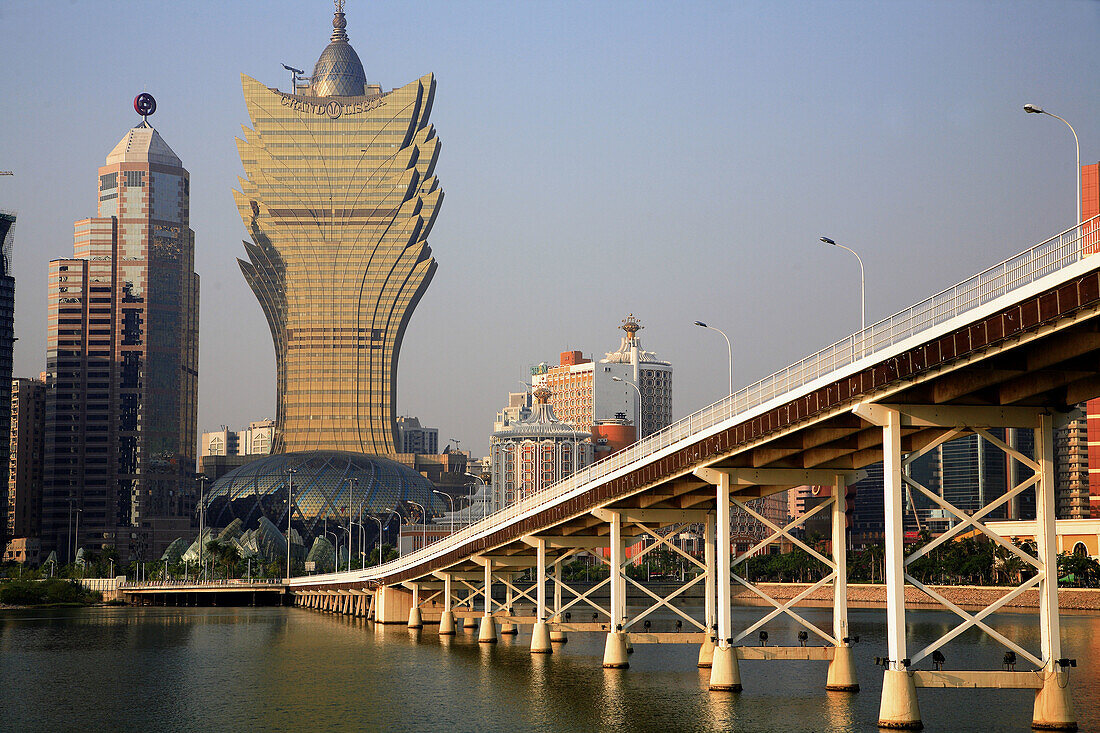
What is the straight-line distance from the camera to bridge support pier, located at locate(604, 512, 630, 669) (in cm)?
7819

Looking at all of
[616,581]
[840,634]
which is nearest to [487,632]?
[616,581]

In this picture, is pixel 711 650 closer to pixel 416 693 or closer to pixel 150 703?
pixel 416 693

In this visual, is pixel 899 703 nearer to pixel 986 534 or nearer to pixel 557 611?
pixel 986 534

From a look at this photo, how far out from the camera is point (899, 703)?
4928 cm

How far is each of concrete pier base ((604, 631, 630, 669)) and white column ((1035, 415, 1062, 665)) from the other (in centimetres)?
3476

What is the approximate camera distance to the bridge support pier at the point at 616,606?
257 feet

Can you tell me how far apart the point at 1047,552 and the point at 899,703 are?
7.31 metres

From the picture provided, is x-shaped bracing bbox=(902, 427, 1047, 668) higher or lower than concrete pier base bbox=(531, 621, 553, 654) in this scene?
higher

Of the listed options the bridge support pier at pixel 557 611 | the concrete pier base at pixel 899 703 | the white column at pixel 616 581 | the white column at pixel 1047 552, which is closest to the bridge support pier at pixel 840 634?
the concrete pier base at pixel 899 703

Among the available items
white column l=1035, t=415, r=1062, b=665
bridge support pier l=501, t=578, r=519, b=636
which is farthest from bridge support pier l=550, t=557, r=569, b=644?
white column l=1035, t=415, r=1062, b=665

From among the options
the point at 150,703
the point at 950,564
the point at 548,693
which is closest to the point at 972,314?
the point at 548,693

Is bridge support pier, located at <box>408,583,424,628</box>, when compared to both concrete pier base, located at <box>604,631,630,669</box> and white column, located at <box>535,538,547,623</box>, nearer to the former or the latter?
white column, located at <box>535,538,547,623</box>

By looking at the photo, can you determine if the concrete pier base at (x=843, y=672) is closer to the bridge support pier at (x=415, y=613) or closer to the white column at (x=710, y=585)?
the white column at (x=710, y=585)

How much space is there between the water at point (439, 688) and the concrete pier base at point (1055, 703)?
13.0 feet
